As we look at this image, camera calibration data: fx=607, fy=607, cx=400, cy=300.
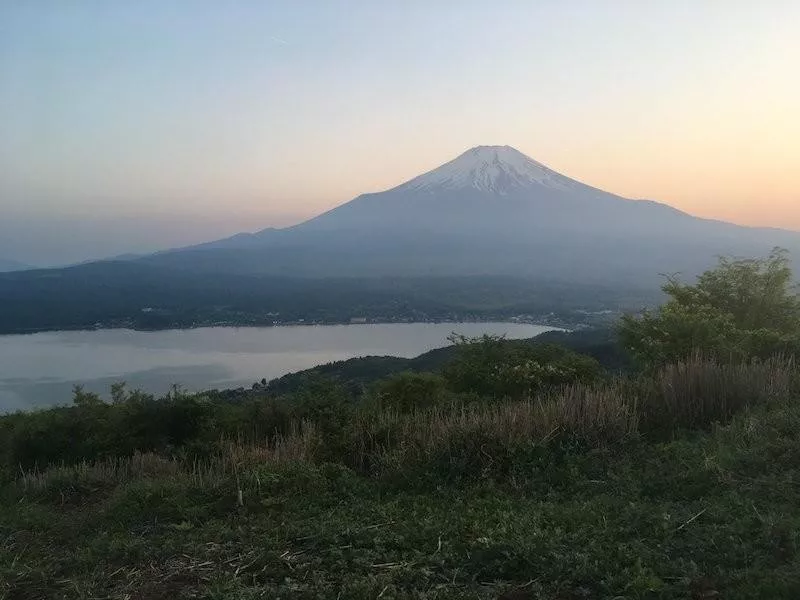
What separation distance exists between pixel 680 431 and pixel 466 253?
112579mm

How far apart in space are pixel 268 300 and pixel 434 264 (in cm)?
4527

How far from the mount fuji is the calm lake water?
47.0 meters

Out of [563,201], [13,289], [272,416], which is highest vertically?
[563,201]

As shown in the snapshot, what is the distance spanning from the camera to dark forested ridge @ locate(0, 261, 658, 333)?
2296 inches

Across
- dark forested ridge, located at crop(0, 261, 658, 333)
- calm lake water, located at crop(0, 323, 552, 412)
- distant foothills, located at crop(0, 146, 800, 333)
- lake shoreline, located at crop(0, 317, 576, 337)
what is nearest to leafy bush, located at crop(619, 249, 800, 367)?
distant foothills, located at crop(0, 146, 800, 333)

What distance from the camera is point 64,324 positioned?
185 feet

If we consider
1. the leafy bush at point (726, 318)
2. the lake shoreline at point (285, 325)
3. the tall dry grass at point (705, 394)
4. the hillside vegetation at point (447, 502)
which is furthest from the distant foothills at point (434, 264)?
the hillside vegetation at point (447, 502)

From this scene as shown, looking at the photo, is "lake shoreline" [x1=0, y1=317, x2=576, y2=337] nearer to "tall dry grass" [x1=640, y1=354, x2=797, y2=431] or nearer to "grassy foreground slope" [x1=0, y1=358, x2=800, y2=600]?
"tall dry grass" [x1=640, y1=354, x2=797, y2=431]

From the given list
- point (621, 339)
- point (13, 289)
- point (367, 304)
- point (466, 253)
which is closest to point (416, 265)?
point (466, 253)

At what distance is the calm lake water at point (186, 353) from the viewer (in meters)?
31.2

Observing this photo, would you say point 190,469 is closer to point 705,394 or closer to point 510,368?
point 510,368

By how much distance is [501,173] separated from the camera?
143 metres

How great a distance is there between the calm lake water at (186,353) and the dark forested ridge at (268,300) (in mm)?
4284

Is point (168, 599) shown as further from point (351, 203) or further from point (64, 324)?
point (351, 203)
